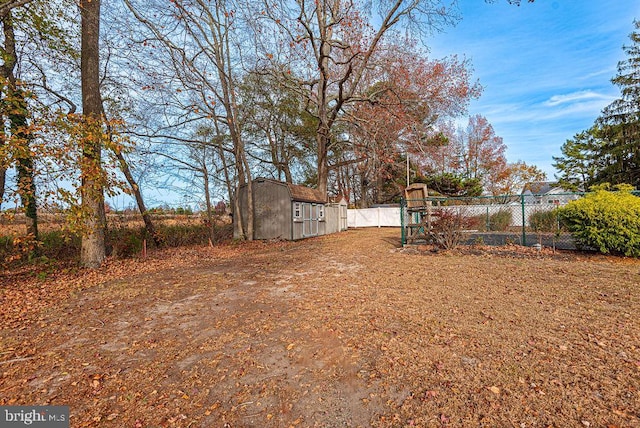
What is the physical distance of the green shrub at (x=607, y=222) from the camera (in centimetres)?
647

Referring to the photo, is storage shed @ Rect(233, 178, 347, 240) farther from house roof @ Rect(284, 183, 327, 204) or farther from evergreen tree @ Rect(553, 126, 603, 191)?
evergreen tree @ Rect(553, 126, 603, 191)

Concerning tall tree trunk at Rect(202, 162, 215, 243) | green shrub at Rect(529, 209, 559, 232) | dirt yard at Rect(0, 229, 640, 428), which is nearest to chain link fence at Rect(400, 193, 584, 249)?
green shrub at Rect(529, 209, 559, 232)

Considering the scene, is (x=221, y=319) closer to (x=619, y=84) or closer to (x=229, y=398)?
(x=229, y=398)

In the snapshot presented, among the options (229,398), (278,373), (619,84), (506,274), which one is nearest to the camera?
(229,398)

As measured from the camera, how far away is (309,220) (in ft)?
51.7

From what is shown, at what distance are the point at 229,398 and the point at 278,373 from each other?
0.43 m

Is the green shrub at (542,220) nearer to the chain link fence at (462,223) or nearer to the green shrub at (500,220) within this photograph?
the chain link fence at (462,223)

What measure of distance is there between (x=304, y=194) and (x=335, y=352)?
13034 millimetres

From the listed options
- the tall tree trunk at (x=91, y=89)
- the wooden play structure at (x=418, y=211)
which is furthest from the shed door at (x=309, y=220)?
the tall tree trunk at (x=91, y=89)

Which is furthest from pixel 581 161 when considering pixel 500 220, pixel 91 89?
pixel 91 89

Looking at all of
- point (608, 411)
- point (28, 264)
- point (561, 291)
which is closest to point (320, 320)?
point (608, 411)

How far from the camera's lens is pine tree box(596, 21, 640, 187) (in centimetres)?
1852

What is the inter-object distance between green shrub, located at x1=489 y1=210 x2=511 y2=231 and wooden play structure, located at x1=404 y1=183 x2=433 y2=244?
22.1ft

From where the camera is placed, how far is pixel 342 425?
179 centimetres
